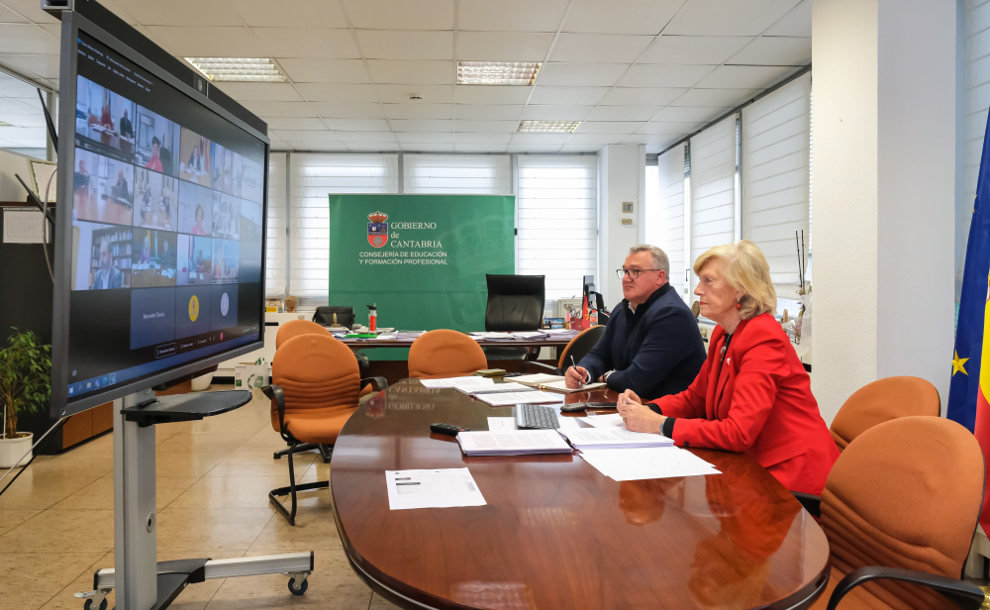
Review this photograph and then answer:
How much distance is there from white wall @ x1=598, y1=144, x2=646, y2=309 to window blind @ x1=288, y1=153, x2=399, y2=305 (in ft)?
9.41

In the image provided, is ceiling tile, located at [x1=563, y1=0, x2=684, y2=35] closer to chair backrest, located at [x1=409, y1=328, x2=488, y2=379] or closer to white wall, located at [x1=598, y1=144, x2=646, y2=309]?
chair backrest, located at [x1=409, y1=328, x2=488, y2=379]

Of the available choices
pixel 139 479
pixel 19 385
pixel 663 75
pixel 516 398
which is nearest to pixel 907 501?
pixel 516 398

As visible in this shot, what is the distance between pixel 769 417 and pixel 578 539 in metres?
1.05

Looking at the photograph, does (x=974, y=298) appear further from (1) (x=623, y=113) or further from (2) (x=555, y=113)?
(2) (x=555, y=113)

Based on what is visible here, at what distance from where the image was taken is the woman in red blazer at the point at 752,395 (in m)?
1.73

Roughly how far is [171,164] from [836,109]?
342cm

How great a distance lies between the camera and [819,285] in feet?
11.8

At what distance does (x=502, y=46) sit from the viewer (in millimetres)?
4875

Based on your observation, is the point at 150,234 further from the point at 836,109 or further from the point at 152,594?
the point at 836,109

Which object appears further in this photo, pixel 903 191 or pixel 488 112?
pixel 488 112

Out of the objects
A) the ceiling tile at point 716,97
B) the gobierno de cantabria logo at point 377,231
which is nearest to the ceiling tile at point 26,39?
the gobierno de cantabria logo at point 377,231

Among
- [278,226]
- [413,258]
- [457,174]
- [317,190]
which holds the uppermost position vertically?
[457,174]

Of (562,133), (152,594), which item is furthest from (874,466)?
(562,133)

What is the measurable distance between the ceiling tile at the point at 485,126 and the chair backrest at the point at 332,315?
2466mm
